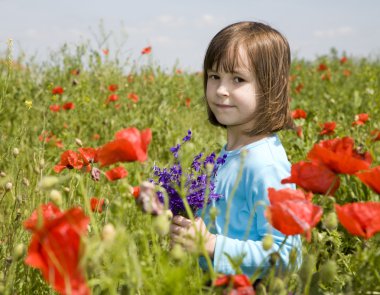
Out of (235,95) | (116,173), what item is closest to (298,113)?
(235,95)

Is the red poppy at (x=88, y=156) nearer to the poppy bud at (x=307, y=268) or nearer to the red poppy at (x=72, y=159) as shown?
the red poppy at (x=72, y=159)

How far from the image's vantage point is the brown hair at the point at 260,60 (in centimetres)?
201

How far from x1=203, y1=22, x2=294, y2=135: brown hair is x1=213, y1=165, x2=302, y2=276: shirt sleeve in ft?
0.97

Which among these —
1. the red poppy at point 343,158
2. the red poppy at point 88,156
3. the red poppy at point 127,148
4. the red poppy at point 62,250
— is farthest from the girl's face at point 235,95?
the red poppy at point 62,250

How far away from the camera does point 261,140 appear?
199 cm

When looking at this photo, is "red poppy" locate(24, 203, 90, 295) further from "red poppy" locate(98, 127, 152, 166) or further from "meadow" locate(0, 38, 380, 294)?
"red poppy" locate(98, 127, 152, 166)

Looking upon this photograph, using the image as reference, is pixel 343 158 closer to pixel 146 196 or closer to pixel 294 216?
pixel 294 216

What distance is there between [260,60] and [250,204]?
55 centimetres

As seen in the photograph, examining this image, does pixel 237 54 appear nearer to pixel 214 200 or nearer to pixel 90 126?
pixel 214 200

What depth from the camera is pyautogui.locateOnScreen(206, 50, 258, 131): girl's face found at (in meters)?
1.94

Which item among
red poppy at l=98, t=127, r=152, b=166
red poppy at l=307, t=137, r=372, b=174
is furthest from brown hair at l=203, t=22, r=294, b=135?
red poppy at l=98, t=127, r=152, b=166

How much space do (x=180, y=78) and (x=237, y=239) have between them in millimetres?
5062

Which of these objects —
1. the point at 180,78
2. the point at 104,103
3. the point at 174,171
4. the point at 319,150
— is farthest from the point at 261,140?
the point at 180,78

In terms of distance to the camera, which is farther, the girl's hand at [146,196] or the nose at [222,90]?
the nose at [222,90]
